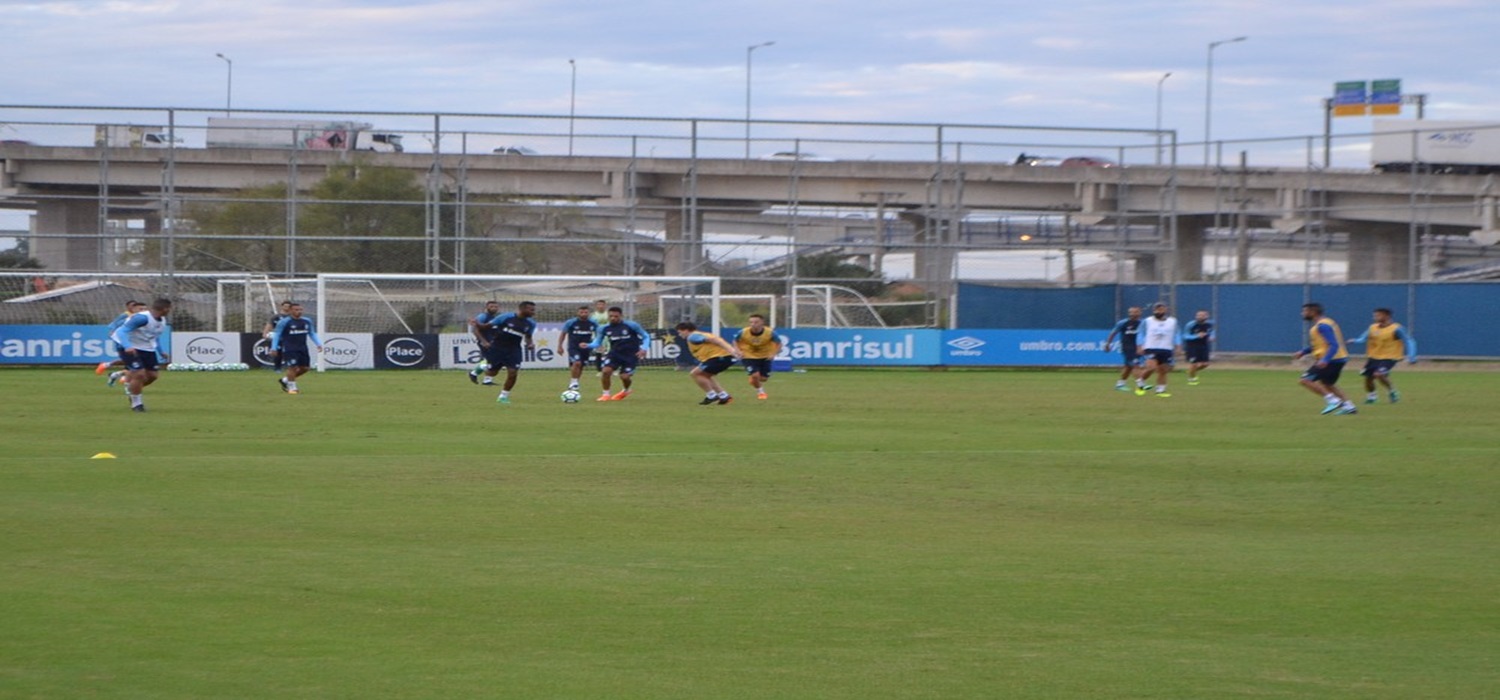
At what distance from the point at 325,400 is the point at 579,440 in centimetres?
874

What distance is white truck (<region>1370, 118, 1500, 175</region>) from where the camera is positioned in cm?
4384

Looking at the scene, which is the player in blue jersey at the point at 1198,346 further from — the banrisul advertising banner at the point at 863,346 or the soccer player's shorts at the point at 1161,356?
the banrisul advertising banner at the point at 863,346

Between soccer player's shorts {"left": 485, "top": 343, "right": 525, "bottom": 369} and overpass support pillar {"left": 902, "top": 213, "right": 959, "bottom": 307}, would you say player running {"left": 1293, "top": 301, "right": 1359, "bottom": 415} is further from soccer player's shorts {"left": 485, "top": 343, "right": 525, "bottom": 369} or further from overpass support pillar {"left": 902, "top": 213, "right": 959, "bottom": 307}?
overpass support pillar {"left": 902, "top": 213, "right": 959, "bottom": 307}

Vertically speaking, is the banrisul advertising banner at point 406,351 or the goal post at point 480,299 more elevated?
the goal post at point 480,299

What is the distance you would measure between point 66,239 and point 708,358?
905 inches

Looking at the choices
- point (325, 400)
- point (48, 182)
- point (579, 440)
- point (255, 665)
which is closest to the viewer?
point (255, 665)

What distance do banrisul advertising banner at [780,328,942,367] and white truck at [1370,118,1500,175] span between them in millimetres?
13559

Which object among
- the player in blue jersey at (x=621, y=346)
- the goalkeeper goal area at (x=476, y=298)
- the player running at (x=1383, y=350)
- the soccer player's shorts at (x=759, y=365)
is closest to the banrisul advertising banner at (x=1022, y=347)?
the goalkeeper goal area at (x=476, y=298)

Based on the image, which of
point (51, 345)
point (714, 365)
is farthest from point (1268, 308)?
point (51, 345)

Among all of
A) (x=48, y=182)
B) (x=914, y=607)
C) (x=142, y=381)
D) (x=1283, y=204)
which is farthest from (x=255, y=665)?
(x=1283, y=204)

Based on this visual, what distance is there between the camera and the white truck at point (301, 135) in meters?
41.8

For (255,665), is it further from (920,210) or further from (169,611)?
(920,210)

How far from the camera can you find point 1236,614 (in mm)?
8211

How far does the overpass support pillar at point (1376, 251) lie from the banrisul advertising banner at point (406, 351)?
2724 cm
